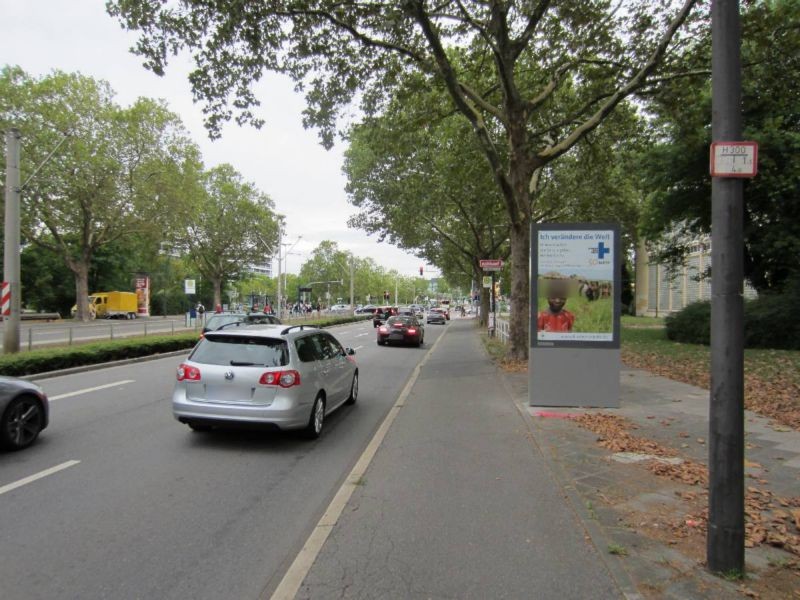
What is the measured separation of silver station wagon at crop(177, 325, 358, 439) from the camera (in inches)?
260

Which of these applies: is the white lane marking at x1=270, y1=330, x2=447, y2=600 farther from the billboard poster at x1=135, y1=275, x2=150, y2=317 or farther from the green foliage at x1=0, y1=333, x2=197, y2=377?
the billboard poster at x1=135, y1=275, x2=150, y2=317

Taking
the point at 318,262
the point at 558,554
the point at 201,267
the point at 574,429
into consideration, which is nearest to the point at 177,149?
the point at 201,267

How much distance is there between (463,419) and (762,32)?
11.3 metres

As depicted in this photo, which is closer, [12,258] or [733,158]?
[733,158]

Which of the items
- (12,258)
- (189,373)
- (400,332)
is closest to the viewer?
(189,373)

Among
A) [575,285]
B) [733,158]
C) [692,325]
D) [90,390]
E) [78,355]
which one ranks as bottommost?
[90,390]

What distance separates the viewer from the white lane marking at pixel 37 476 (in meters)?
5.08

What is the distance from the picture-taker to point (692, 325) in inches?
824

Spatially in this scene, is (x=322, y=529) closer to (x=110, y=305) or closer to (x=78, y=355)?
(x=78, y=355)

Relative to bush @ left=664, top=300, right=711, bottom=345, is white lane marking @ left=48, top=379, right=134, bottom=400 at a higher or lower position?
lower

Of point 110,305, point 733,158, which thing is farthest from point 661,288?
point 110,305

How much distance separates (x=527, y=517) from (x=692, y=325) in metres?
19.2

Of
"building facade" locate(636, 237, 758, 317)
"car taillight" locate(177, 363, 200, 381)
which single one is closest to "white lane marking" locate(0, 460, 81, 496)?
"car taillight" locate(177, 363, 200, 381)

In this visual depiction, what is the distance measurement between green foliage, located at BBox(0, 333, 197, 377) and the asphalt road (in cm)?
501
